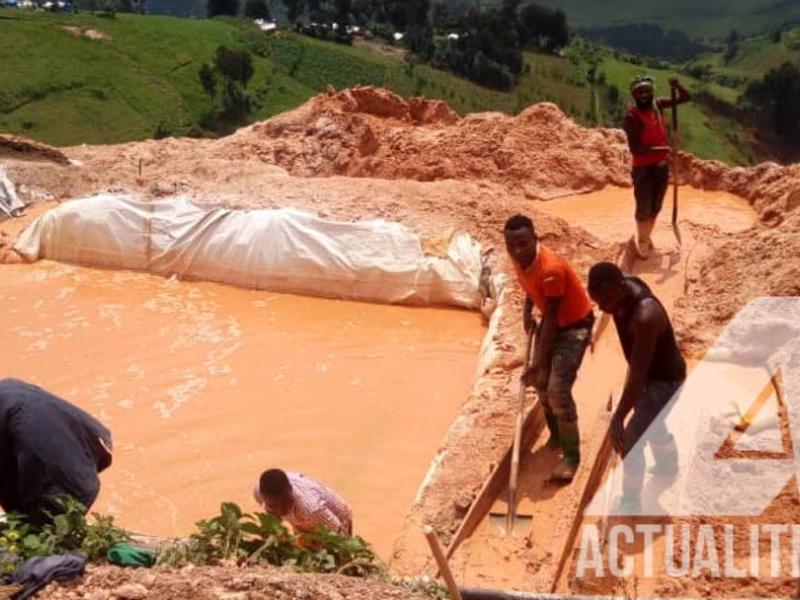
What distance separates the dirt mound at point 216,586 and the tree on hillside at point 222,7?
189ft

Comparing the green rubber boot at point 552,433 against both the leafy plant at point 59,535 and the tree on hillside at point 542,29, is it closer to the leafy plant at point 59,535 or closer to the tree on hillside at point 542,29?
the leafy plant at point 59,535

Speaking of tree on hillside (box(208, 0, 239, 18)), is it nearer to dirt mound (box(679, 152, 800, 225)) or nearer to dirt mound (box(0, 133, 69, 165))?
dirt mound (box(0, 133, 69, 165))

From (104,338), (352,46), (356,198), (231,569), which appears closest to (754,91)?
(352,46)

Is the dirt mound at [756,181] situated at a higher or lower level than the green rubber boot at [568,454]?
higher

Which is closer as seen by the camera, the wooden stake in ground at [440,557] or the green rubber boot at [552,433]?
the wooden stake in ground at [440,557]

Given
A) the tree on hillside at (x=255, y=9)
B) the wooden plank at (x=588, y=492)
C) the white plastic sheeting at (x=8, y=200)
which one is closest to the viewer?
the wooden plank at (x=588, y=492)

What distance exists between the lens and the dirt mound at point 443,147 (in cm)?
1183

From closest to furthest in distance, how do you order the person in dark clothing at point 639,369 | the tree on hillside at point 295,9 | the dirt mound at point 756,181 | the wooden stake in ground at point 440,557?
the wooden stake in ground at point 440,557, the person in dark clothing at point 639,369, the dirt mound at point 756,181, the tree on hillside at point 295,9

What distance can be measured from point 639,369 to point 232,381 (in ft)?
13.2

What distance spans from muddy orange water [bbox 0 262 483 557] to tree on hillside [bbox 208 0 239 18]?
51558 mm

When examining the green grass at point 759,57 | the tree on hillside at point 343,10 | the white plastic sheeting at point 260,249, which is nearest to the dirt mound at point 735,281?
the white plastic sheeting at point 260,249

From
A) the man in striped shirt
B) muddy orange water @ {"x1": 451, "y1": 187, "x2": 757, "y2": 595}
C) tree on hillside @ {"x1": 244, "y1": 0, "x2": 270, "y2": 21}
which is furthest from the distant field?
the man in striped shirt

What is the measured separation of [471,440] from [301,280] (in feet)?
11.9

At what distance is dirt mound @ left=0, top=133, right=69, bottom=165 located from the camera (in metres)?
12.9
